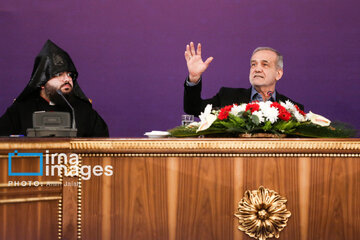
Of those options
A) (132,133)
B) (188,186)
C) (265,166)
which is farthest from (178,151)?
(132,133)

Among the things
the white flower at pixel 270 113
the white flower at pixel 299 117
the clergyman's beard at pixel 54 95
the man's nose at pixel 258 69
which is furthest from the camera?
the clergyman's beard at pixel 54 95

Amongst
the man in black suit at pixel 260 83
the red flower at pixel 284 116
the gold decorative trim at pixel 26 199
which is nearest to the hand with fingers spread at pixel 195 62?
the man in black suit at pixel 260 83

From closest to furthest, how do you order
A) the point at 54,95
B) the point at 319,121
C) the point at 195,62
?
the point at 319,121
the point at 195,62
the point at 54,95

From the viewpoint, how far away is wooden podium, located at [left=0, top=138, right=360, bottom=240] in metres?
1.92

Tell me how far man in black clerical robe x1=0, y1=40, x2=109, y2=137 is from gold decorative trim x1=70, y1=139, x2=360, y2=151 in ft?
6.29

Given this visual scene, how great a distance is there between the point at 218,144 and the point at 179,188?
237 mm

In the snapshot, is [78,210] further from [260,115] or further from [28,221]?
[260,115]

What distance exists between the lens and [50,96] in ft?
13.3

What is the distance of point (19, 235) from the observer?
76.7 inches

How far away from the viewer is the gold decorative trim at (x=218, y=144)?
6.33ft

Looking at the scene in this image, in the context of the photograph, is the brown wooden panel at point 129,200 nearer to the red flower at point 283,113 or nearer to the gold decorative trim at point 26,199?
the gold decorative trim at point 26,199

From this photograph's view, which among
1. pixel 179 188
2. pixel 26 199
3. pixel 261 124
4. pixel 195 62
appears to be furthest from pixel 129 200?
pixel 195 62

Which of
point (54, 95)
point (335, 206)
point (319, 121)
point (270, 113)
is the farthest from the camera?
point (54, 95)

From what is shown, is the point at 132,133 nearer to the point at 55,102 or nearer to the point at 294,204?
the point at 55,102
